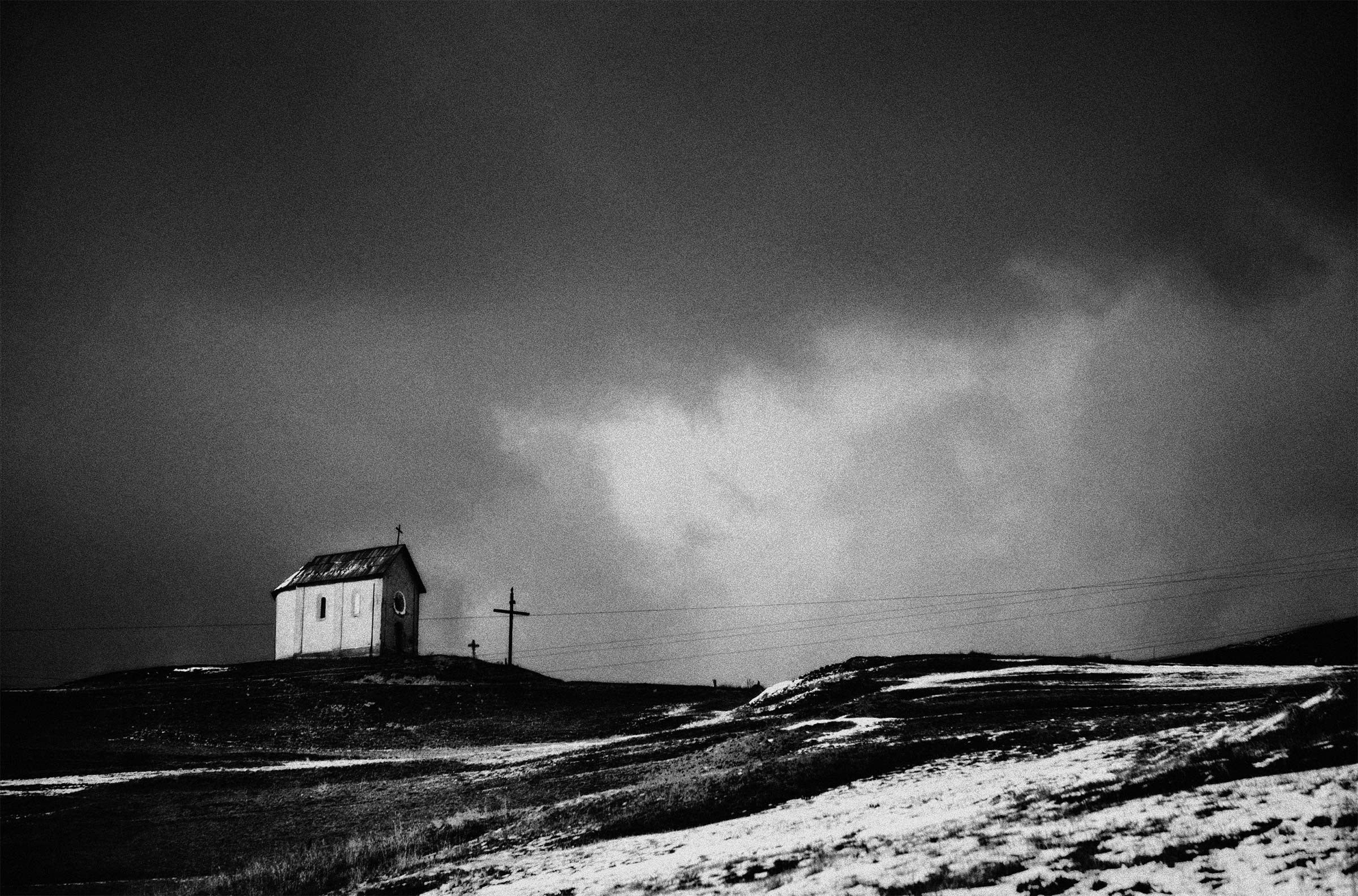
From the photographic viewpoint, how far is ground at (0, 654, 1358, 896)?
1491cm

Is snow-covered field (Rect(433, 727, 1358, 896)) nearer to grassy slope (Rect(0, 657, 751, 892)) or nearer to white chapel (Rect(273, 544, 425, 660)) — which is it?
grassy slope (Rect(0, 657, 751, 892))

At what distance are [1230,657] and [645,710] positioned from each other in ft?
133

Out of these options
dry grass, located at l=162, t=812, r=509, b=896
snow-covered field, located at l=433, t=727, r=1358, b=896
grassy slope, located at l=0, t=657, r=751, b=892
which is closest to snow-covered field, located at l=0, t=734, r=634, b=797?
grassy slope, located at l=0, t=657, r=751, b=892

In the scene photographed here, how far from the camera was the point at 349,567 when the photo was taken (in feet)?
311

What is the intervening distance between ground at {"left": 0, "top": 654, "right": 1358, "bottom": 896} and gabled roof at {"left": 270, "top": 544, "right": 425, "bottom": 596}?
2293 cm

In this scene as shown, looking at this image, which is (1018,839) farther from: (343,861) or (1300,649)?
(1300,649)

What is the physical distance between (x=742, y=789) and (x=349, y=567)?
244 feet

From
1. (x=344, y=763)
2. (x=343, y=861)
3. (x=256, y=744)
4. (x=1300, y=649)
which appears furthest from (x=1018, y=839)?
(x=1300, y=649)

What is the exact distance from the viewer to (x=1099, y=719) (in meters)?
33.1

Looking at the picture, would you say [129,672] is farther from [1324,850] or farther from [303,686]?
[1324,850]

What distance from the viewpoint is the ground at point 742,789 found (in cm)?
1491

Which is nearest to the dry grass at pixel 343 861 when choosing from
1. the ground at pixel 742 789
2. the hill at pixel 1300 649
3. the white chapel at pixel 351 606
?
the ground at pixel 742 789

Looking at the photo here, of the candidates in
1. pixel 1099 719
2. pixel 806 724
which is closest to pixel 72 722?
pixel 806 724

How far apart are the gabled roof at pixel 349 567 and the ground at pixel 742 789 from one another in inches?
903
